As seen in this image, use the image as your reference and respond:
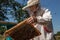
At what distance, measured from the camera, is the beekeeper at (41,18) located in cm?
436

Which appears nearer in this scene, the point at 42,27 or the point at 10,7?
the point at 42,27

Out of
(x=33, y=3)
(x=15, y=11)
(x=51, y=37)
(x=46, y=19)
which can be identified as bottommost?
(x=51, y=37)

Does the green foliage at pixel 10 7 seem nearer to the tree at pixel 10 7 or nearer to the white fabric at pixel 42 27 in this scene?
the tree at pixel 10 7

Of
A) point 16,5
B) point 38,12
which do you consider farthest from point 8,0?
point 38,12

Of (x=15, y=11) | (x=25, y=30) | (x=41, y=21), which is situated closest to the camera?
(x=25, y=30)

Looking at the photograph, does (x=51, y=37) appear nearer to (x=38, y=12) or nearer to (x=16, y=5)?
(x=38, y=12)

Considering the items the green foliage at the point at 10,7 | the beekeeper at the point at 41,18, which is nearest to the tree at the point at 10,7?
the green foliage at the point at 10,7

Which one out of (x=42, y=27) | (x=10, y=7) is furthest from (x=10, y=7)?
(x=42, y=27)

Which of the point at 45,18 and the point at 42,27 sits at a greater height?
the point at 45,18

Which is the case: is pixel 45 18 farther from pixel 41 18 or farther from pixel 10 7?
pixel 10 7

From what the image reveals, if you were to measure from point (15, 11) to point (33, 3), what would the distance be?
19.3 m

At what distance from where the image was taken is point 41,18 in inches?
171

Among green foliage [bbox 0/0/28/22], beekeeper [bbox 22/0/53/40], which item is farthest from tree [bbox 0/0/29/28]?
beekeeper [bbox 22/0/53/40]

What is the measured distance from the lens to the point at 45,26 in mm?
4445
